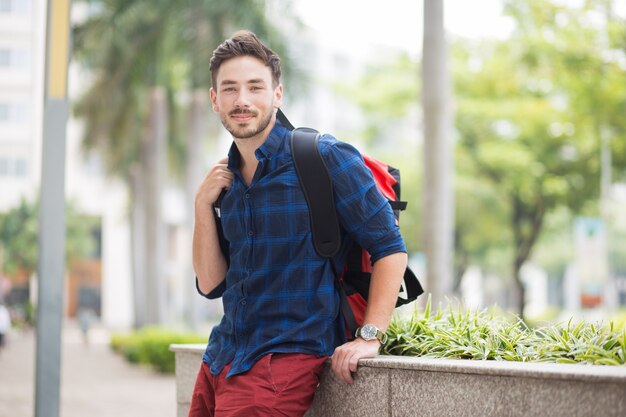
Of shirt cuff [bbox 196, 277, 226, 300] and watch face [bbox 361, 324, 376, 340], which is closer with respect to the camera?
watch face [bbox 361, 324, 376, 340]

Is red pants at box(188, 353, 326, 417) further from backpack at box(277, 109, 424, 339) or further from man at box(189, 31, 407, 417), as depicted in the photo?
backpack at box(277, 109, 424, 339)

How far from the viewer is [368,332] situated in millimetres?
3307

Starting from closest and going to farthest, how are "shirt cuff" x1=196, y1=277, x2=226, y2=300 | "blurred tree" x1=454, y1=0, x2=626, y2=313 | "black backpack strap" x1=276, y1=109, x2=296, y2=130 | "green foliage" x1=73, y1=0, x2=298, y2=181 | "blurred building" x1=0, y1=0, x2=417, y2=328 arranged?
"black backpack strap" x1=276, y1=109, x2=296, y2=130 → "shirt cuff" x1=196, y1=277, x2=226, y2=300 → "green foliage" x1=73, y1=0, x2=298, y2=181 → "blurred tree" x1=454, y1=0, x2=626, y2=313 → "blurred building" x1=0, y1=0, x2=417, y2=328

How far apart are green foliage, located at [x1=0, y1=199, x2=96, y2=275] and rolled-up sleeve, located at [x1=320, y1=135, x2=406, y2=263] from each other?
49.5 meters

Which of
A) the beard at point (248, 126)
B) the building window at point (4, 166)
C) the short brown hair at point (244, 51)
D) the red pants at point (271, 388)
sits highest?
the building window at point (4, 166)

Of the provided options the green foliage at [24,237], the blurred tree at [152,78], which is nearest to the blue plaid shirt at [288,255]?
the blurred tree at [152,78]

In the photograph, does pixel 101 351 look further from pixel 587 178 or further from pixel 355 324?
pixel 355 324

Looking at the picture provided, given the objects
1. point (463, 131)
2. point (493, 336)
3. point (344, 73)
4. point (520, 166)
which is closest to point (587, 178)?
point (520, 166)

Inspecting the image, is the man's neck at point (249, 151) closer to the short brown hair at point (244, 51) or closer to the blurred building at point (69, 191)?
the short brown hair at point (244, 51)

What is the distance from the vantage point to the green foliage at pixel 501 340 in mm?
3203

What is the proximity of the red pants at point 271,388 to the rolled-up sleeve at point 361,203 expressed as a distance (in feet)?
1.45

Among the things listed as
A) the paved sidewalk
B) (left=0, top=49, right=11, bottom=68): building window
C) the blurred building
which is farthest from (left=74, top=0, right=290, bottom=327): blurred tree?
(left=0, top=49, right=11, bottom=68): building window

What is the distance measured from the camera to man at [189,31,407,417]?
3240mm

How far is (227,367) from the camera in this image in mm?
3307
